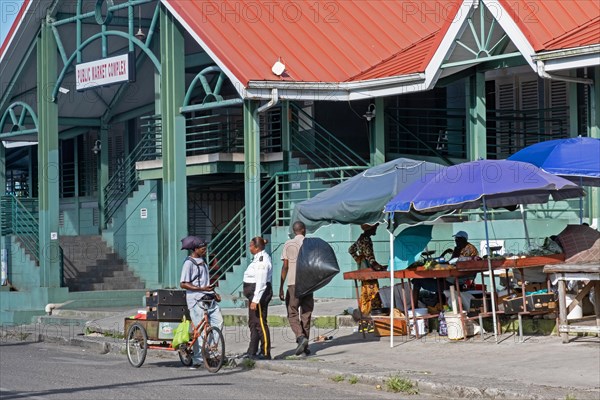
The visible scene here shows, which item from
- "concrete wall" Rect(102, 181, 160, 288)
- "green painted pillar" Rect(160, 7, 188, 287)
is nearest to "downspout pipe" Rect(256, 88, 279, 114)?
"green painted pillar" Rect(160, 7, 188, 287)

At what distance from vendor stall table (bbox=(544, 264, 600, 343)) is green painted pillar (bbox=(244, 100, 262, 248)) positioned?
787 cm

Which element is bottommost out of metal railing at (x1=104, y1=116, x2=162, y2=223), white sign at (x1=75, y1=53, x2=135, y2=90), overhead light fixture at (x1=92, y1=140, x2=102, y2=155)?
metal railing at (x1=104, y1=116, x2=162, y2=223)

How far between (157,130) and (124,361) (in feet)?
35.9

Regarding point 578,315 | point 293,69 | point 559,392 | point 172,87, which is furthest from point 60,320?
point 559,392

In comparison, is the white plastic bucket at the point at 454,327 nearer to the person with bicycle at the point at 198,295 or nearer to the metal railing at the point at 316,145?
the person with bicycle at the point at 198,295

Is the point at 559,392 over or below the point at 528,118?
below

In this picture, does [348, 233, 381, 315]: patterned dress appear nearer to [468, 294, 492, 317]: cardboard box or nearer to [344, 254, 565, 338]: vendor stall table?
[344, 254, 565, 338]: vendor stall table

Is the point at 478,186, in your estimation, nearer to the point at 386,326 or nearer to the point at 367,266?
the point at 386,326

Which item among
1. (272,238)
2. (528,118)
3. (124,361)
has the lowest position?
(124,361)

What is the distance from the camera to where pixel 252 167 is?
2162 centimetres

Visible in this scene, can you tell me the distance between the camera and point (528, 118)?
23.8 m

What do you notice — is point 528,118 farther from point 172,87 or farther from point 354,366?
point 354,366

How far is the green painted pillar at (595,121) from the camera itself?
62.3 ft

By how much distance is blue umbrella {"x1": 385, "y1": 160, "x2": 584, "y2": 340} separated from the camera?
1503 centimetres
